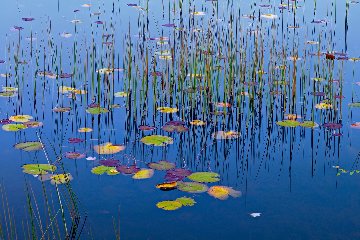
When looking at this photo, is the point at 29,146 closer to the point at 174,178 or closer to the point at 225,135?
the point at 174,178

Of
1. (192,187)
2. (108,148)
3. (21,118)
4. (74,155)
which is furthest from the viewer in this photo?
(21,118)

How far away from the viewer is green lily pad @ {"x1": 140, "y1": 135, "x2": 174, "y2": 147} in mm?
2955

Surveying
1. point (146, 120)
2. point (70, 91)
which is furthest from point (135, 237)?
point (70, 91)

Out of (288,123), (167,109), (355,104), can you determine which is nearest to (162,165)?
(167,109)

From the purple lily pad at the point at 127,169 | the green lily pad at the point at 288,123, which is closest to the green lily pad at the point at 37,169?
the purple lily pad at the point at 127,169

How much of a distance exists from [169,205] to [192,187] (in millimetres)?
179

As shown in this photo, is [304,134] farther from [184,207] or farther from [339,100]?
[184,207]

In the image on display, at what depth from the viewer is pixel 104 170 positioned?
104 inches

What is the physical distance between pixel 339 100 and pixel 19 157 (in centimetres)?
214

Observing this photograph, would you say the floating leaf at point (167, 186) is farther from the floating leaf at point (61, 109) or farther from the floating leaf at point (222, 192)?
the floating leaf at point (61, 109)

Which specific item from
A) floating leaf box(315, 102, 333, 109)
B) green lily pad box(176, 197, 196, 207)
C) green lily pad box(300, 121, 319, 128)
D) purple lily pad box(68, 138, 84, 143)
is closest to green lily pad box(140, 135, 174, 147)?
purple lily pad box(68, 138, 84, 143)

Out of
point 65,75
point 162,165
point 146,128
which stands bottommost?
point 162,165

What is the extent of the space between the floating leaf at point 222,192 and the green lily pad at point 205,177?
0.21 ft

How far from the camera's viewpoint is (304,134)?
3207mm
